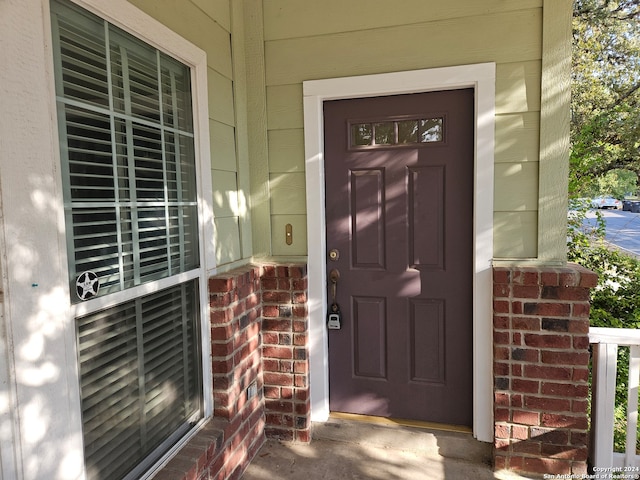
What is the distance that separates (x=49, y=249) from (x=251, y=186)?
1.39 metres

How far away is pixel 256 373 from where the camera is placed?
2.37 metres

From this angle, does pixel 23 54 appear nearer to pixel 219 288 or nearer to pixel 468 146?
pixel 219 288

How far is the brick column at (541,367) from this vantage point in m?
1.98

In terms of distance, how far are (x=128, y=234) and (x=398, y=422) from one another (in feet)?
6.13

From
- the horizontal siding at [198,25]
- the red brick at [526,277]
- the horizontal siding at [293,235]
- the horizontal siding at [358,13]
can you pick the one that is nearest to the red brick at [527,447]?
the red brick at [526,277]

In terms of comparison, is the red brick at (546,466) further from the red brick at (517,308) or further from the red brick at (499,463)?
the red brick at (517,308)

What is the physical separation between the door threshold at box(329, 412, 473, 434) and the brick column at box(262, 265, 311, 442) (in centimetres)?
24

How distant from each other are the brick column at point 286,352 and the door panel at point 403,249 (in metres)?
0.23

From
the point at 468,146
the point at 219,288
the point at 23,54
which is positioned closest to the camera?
the point at 23,54

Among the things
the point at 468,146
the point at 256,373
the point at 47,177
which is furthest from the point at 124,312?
the point at 468,146

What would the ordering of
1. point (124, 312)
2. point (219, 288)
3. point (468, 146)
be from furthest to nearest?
point (468, 146), point (219, 288), point (124, 312)

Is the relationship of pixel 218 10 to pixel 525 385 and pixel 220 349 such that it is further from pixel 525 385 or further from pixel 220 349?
pixel 525 385

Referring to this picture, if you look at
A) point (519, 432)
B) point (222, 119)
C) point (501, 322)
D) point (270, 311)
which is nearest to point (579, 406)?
point (519, 432)

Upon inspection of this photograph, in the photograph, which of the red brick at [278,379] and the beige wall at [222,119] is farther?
the red brick at [278,379]
